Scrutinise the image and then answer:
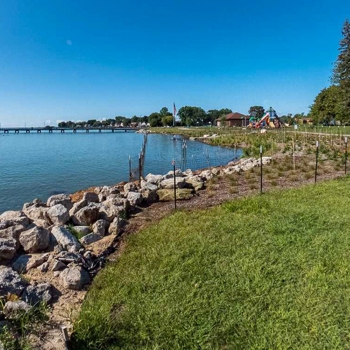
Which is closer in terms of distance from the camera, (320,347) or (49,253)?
(320,347)

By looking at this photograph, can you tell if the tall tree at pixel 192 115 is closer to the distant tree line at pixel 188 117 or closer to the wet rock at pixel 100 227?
the distant tree line at pixel 188 117

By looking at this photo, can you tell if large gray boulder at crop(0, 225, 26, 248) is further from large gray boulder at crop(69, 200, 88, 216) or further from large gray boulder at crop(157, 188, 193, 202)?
large gray boulder at crop(157, 188, 193, 202)

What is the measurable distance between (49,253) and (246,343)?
319cm

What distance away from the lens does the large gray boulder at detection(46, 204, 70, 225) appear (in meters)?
6.03

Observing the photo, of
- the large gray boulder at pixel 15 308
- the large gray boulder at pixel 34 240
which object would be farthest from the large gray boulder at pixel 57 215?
the large gray boulder at pixel 15 308

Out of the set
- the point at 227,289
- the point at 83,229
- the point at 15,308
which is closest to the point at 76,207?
the point at 83,229

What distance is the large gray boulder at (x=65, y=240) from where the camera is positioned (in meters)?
4.72

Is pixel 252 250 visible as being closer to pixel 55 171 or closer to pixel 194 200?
pixel 194 200

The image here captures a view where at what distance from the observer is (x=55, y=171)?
19469 mm

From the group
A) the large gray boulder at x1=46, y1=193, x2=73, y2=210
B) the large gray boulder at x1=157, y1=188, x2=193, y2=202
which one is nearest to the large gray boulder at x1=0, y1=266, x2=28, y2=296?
the large gray boulder at x1=46, y1=193, x2=73, y2=210

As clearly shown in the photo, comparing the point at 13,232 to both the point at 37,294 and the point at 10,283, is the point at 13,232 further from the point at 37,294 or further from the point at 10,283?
the point at 37,294

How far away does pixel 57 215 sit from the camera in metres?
6.05

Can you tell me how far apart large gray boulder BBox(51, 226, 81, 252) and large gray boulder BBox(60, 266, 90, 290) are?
759 mm

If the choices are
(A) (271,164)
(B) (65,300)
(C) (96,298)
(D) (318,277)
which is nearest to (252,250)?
(D) (318,277)
